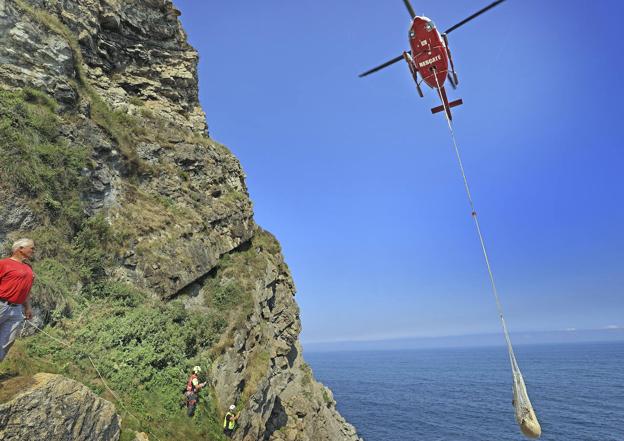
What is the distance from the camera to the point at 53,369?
9.40m

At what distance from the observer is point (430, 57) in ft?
45.1

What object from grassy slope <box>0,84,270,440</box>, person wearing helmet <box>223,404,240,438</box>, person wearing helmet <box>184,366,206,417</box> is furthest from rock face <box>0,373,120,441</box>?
person wearing helmet <box>223,404,240,438</box>

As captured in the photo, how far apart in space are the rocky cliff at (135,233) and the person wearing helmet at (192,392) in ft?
1.39

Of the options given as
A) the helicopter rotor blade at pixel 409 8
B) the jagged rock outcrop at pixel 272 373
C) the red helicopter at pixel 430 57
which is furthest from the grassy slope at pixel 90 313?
the helicopter rotor blade at pixel 409 8

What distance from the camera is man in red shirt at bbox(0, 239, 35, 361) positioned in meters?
6.15

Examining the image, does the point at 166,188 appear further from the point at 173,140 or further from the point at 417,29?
the point at 417,29

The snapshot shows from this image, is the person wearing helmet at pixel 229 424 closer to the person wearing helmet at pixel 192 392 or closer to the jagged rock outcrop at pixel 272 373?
the jagged rock outcrop at pixel 272 373

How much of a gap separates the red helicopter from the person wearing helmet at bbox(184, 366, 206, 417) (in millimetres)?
13168

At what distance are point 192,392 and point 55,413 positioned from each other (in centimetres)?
601

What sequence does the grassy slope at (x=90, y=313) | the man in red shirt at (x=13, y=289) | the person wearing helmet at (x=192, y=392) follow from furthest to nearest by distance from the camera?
the person wearing helmet at (x=192, y=392)
the grassy slope at (x=90, y=313)
the man in red shirt at (x=13, y=289)

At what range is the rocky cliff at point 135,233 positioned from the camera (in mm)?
11891

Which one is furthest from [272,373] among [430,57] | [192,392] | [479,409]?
[479,409]

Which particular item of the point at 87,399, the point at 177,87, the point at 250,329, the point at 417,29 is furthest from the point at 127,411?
the point at 177,87

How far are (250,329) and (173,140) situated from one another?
543 inches
